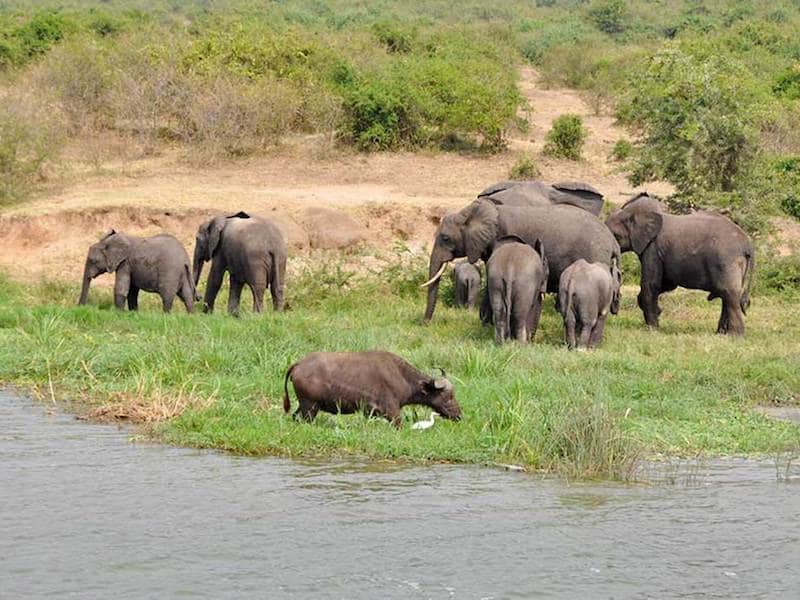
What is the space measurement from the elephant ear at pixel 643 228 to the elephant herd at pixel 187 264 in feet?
13.9

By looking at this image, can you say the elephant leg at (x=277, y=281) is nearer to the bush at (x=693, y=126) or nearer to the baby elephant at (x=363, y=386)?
the baby elephant at (x=363, y=386)

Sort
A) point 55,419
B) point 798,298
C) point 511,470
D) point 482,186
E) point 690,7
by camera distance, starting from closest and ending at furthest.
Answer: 1. point 511,470
2. point 55,419
3. point 798,298
4. point 482,186
5. point 690,7

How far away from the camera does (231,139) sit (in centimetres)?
2572

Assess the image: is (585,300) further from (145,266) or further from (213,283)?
(145,266)

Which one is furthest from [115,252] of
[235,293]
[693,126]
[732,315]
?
[693,126]

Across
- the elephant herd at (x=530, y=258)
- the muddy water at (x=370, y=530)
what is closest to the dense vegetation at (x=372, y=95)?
the elephant herd at (x=530, y=258)

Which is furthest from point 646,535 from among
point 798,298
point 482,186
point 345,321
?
point 482,186

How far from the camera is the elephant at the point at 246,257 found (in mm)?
17203

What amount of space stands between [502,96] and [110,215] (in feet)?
28.8

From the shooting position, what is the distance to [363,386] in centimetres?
1062

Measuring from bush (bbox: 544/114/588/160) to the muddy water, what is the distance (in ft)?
53.1

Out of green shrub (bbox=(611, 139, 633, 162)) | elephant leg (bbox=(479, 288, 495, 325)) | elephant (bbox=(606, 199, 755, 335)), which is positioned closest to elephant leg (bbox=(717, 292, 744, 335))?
elephant (bbox=(606, 199, 755, 335))

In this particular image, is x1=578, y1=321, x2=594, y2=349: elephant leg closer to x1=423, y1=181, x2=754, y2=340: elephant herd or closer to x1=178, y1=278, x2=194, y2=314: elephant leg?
x1=423, y1=181, x2=754, y2=340: elephant herd

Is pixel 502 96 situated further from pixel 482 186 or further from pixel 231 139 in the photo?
pixel 231 139
